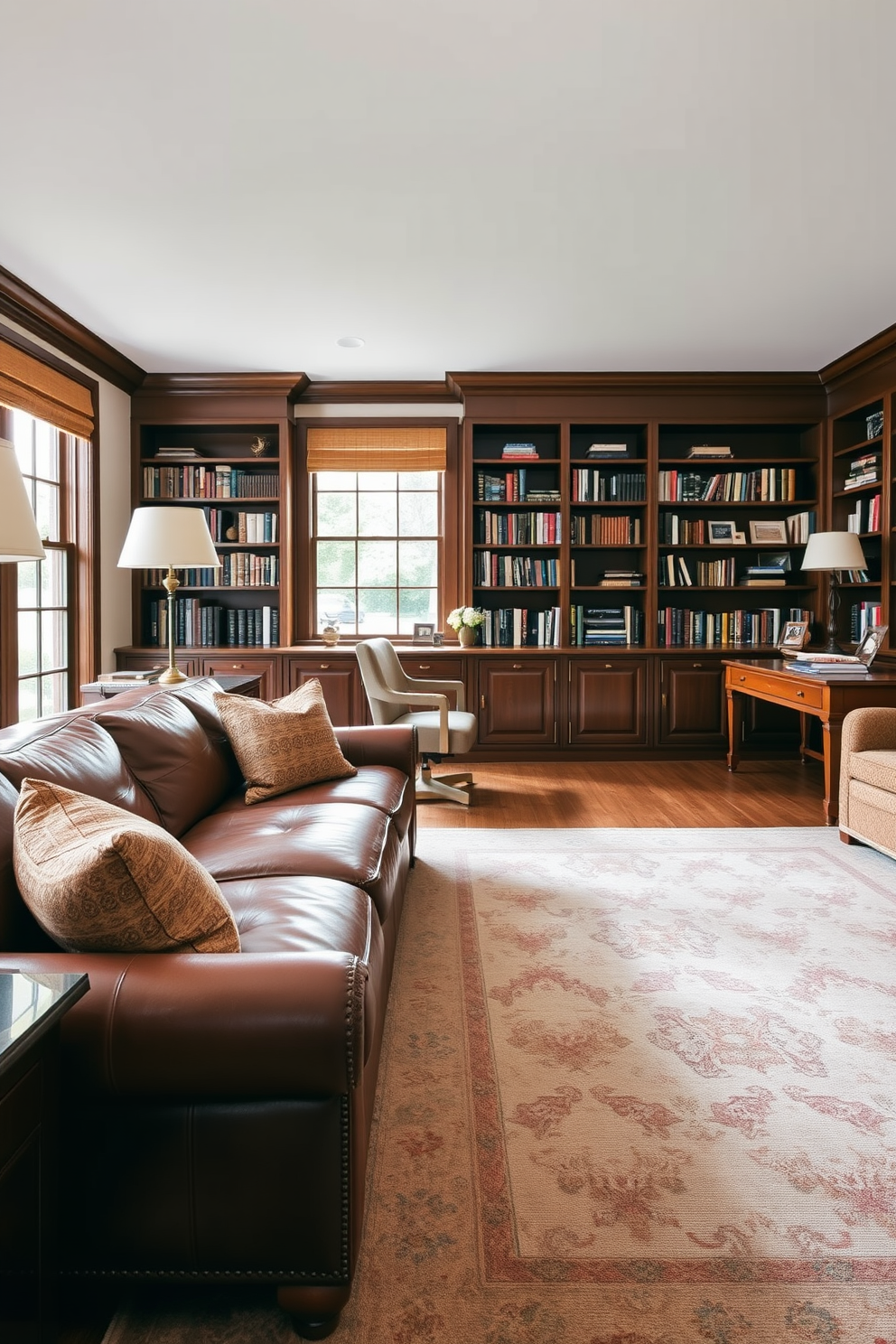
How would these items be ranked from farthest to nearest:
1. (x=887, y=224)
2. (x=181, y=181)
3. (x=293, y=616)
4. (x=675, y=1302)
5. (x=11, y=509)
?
(x=293, y=616), (x=887, y=224), (x=181, y=181), (x=11, y=509), (x=675, y=1302)

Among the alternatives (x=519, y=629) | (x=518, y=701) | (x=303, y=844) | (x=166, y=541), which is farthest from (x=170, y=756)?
(x=519, y=629)

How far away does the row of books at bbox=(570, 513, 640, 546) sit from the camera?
231 inches

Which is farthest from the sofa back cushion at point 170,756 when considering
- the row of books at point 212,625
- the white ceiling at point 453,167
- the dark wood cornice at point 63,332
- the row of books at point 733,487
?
the row of books at point 733,487

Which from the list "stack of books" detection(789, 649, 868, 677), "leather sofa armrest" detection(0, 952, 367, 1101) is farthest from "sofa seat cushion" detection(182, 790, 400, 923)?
"stack of books" detection(789, 649, 868, 677)

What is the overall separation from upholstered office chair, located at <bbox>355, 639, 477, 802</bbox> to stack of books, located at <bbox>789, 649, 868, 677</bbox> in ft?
5.83

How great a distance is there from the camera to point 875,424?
5.23 meters

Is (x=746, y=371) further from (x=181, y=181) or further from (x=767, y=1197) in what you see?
(x=767, y=1197)

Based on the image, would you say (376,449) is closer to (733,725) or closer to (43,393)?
(43,393)

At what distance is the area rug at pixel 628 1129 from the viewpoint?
4.20ft

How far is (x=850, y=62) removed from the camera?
7.82ft

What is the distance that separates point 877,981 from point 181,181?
141 inches

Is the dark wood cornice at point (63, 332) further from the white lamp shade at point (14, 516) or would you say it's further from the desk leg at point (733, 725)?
the desk leg at point (733, 725)

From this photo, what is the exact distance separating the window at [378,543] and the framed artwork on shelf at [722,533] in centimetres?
196

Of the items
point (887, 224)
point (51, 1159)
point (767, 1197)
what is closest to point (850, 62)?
point (887, 224)
